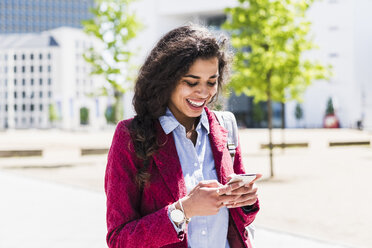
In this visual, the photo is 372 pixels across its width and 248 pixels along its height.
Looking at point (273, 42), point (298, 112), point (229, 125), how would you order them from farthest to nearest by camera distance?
point (298, 112)
point (273, 42)
point (229, 125)

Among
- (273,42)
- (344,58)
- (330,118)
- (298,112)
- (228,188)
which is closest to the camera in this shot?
(228,188)

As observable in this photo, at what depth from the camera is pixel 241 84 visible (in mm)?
14461

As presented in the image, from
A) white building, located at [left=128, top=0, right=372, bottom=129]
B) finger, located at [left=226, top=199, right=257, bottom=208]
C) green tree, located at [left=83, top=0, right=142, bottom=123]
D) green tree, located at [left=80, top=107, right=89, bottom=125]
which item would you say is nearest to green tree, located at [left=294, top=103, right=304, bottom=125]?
white building, located at [left=128, top=0, right=372, bottom=129]

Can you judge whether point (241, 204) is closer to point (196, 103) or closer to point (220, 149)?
point (220, 149)

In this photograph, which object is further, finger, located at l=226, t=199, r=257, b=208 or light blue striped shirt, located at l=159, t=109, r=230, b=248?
light blue striped shirt, located at l=159, t=109, r=230, b=248

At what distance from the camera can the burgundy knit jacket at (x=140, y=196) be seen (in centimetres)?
167

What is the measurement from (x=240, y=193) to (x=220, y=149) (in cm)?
30

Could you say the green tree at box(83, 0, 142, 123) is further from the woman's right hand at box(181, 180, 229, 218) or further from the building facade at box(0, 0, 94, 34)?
the building facade at box(0, 0, 94, 34)

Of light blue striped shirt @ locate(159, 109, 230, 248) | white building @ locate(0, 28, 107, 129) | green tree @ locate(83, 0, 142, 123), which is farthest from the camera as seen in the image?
white building @ locate(0, 28, 107, 129)

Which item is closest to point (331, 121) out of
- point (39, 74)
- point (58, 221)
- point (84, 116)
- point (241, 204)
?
point (58, 221)

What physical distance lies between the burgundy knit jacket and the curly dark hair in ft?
0.11

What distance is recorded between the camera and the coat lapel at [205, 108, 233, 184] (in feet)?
6.13

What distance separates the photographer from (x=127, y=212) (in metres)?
1.71

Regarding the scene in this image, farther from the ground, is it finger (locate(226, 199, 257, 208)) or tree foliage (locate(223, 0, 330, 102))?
tree foliage (locate(223, 0, 330, 102))
